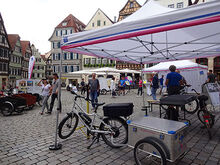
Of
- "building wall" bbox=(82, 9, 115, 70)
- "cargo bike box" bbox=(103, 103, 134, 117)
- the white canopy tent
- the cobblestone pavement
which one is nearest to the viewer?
the cobblestone pavement

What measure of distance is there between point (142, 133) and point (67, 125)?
215 cm

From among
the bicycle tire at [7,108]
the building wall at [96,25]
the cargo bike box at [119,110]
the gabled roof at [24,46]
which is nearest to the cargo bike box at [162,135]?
the cargo bike box at [119,110]

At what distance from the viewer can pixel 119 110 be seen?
11.4ft

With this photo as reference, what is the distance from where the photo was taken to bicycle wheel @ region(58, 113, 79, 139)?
420cm

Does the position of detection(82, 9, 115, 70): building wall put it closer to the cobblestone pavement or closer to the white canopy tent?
the white canopy tent

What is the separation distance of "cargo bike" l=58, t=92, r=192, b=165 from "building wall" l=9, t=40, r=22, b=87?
140ft

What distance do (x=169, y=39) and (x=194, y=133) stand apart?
323 centimetres

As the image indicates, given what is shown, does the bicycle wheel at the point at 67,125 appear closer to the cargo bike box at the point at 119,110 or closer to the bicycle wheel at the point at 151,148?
the cargo bike box at the point at 119,110

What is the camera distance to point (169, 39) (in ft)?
19.5

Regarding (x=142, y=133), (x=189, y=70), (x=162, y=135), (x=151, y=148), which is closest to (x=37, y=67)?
(x=189, y=70)

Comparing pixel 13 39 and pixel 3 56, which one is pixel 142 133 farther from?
pixel 13 39

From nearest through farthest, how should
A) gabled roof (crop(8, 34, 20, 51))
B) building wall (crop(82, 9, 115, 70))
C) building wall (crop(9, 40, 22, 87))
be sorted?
building wall (crop(82, 9, 115, 70)) < building wall (crop(9, 40, 22, 87)) < gabled roof (crop(8, 34, 20, 51))

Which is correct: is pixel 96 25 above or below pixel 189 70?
above

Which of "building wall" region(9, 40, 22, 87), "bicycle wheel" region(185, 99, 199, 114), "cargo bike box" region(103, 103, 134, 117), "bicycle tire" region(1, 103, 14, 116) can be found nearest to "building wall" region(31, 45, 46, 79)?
"building wall" region(9, 40, 22, 87)
